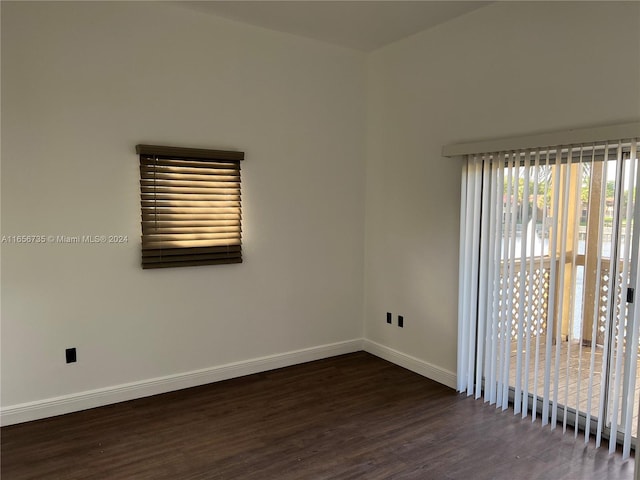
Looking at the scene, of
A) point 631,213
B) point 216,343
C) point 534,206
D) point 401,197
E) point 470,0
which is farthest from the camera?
point 401,197

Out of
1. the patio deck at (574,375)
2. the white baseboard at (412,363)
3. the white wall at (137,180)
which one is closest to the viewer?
the patio deck at (574,375)

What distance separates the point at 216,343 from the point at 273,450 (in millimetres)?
1229

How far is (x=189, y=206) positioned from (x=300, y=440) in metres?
1.81

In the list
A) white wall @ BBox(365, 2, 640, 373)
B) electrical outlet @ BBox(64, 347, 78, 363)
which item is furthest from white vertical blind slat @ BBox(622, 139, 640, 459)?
electrical outlet @ BBox(64, 347, 78, 363)

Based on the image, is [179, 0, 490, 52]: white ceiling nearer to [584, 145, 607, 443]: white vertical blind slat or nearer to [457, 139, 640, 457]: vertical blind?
[457, 139, 640, 457]: vertical blind

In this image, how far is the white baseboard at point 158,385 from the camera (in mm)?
3113

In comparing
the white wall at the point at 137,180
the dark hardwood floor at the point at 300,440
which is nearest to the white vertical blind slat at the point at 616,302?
the dark hardwood floor at the point at 300,440

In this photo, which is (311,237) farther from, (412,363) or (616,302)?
(616,302)

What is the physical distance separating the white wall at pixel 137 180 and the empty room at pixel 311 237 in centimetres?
2

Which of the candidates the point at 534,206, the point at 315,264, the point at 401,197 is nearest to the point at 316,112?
the point at 401,197

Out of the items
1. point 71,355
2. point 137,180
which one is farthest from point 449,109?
point 71,355

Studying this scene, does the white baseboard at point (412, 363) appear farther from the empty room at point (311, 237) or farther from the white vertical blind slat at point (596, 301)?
the white vertical blind slat at point (596, 301)

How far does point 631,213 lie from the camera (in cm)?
259

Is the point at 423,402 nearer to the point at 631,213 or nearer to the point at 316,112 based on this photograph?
the point at 631,213
